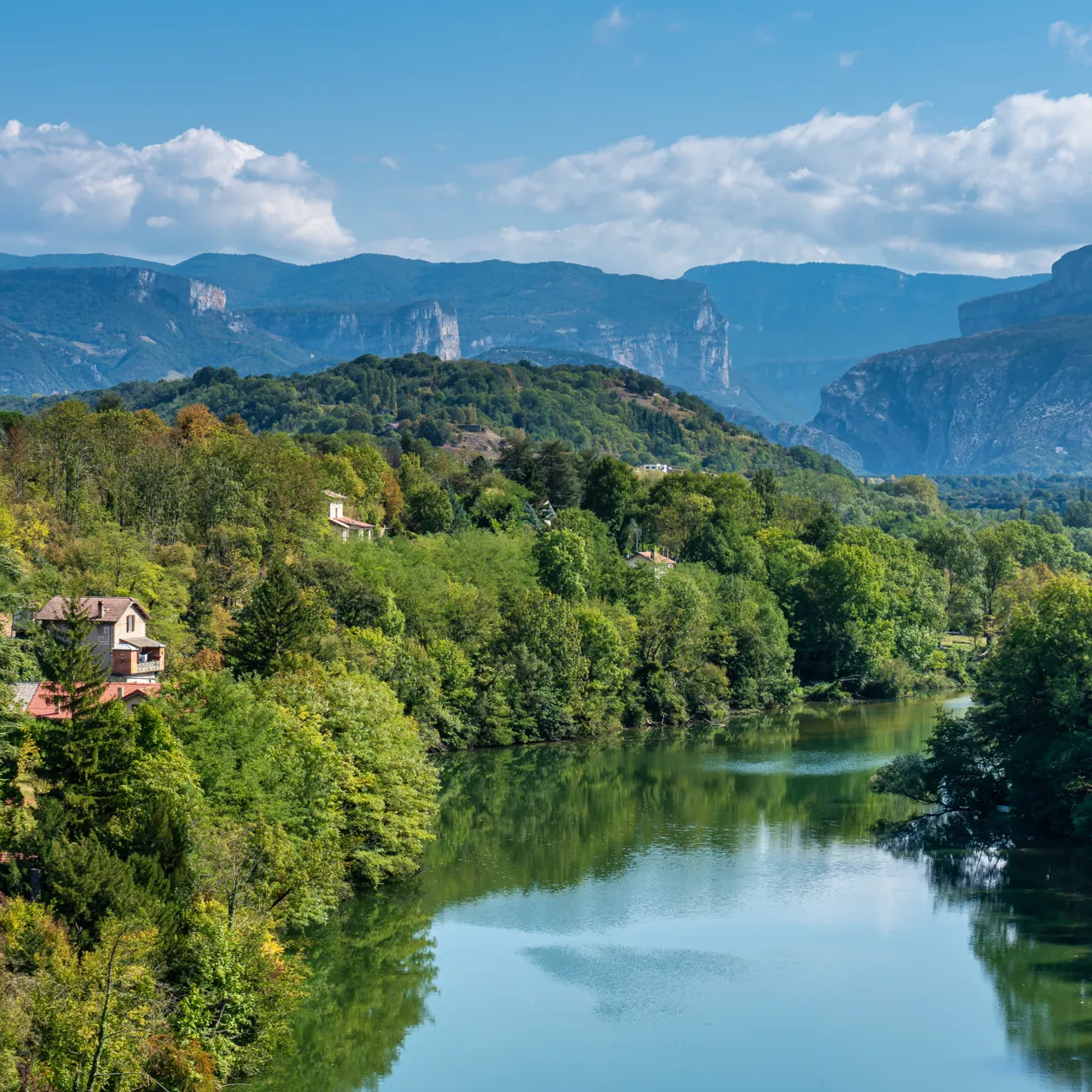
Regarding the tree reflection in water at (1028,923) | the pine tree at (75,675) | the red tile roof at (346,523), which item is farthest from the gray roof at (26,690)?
the red tile roof at (346,523)

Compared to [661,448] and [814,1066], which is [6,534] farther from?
[661,448]

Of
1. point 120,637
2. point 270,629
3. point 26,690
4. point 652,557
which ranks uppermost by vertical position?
point 652,557

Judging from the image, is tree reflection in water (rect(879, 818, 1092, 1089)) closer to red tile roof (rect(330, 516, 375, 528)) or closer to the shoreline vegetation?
the shoreline vegetation

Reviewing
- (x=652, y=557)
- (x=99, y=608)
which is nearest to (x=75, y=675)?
(x=99, y=608)

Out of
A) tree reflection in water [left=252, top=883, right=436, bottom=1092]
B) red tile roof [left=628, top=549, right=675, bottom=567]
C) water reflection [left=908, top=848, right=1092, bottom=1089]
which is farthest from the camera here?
red tile roof [left=628, top=549, right=675, bottom=567]

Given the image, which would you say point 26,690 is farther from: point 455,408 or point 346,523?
point 455,408

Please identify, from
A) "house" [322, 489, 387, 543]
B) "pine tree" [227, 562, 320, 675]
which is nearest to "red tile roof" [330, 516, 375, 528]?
"house" [322, 489, 387, 543]
